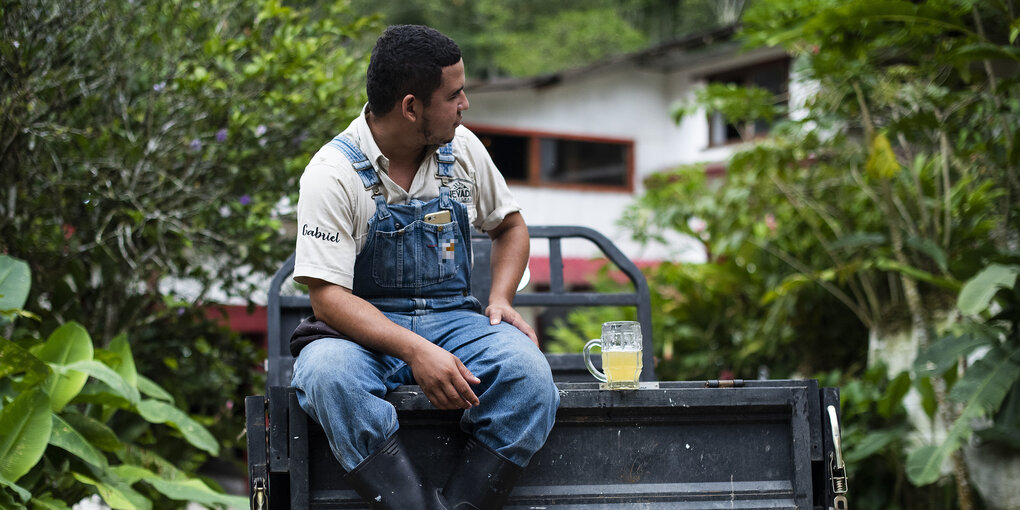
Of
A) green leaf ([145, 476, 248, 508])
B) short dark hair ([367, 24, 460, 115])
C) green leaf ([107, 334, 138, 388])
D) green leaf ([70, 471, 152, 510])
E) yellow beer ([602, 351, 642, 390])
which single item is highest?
short dark hair ([367, 24, 460, 115])

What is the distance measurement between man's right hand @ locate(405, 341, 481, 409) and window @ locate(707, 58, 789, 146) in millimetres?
12093

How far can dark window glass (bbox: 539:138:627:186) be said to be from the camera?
15680 millimetres

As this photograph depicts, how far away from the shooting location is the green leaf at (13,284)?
416cm

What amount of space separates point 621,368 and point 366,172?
2.88 ft

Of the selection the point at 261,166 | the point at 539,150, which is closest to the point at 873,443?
the point at 261,166

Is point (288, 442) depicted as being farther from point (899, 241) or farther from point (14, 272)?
point (899, 241)

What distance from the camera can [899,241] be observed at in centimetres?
694

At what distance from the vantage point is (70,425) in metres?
4.16

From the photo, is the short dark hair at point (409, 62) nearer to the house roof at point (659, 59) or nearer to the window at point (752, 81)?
the house roof at point (659, 59)

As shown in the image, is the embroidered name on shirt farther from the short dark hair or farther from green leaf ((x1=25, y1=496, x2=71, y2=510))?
green leaf ((x1=25, y1=496, x2=71, y2=510))

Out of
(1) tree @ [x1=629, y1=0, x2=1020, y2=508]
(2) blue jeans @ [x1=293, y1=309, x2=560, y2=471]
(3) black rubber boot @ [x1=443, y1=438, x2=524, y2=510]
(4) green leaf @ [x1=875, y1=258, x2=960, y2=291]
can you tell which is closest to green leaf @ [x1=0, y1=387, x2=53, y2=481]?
(2) blue jeans @ [x1=293, y1=309, x2=560, y2=471]

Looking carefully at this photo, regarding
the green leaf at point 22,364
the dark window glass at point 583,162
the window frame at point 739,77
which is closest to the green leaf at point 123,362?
the green leaf at point 22,364

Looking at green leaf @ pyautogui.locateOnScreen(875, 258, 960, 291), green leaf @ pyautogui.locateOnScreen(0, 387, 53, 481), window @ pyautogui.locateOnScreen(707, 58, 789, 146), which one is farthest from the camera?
window @ pyautogui.locateOnScreen(707, 58, 789, 146)

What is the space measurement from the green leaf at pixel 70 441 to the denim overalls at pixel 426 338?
1739mm
